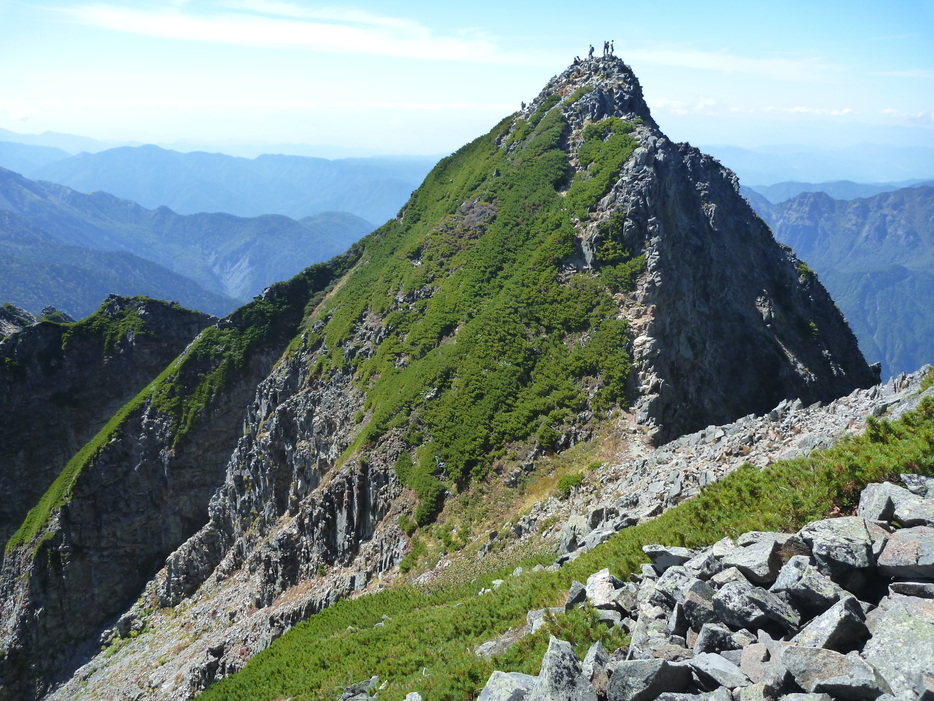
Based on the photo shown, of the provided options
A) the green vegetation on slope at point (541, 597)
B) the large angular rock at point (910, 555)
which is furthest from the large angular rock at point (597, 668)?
the large angular rock at point (910, 555)

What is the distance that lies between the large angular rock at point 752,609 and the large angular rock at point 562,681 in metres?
2.55

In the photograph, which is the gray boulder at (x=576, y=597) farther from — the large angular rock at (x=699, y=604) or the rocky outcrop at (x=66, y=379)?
the rocky outcrop at (x=66, y=379)

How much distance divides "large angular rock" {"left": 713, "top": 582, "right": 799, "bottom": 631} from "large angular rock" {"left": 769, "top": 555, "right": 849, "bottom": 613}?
0.22m

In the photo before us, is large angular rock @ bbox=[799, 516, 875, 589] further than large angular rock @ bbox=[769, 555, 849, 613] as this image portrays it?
Yes

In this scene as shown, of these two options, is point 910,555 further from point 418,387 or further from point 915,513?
point 418,387

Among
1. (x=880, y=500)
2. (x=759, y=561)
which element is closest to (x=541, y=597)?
(x=759, y=561)

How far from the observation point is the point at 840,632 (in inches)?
310

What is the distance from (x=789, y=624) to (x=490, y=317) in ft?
111

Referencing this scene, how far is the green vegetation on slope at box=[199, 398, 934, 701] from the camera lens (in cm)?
1163

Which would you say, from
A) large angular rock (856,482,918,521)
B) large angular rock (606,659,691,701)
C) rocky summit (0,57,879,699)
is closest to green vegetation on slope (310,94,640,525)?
rocky summit (0,57,879,699)

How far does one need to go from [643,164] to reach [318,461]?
36032mm

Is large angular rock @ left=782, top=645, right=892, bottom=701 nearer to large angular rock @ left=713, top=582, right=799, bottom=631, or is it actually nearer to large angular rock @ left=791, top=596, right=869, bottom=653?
large angular rock @ left=791, top=596, right=869, bottom=653

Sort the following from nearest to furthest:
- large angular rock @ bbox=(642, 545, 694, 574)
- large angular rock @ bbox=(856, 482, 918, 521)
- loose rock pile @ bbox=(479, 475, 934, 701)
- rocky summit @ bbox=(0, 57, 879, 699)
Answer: loose rock pile @ bbox=(479, 475, 934, 701) → large angular rock @ bbox=(856, 482, 918, 521) → large angular rock @ bbox=(642, 545, 694, 574) → rocky summit @ bbox=(0, 57, 879, 699)

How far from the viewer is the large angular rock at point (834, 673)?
22.1ft
